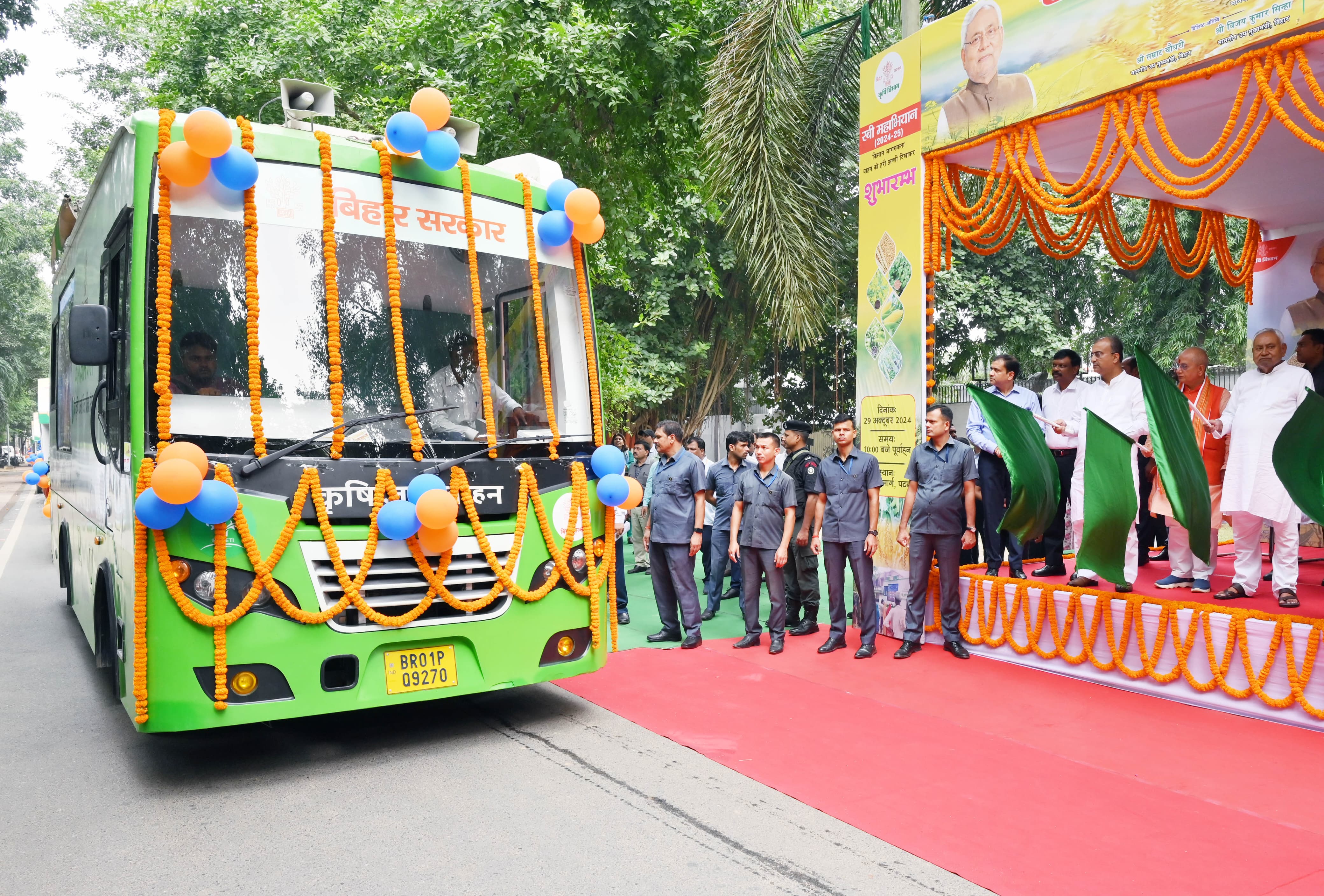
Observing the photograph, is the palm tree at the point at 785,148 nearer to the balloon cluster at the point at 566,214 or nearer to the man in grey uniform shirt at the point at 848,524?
the man in grey uniform shirt at the point at 848,524

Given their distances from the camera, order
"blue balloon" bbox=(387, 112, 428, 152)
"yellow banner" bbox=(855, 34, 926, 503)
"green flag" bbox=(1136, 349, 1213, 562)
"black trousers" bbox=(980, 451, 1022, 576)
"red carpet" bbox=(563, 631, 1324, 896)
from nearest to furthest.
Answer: "red carpet" bbox=(563, 631, 1324, 896) → "blue balloon" bbox=(387, 112, 428, 152) → "green flag" bbox=(1136, 349, 1213, 562) → "yellow banner" bbox=(855, 34, 926, 503) → "black trousers" bbox=(980, 451, 1022, 576)

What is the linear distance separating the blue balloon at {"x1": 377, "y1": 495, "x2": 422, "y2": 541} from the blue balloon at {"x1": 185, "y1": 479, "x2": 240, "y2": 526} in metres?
0.63

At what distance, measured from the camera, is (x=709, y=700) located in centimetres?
589

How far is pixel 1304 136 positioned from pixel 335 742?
5900mm

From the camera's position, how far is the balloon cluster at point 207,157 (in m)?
4.06

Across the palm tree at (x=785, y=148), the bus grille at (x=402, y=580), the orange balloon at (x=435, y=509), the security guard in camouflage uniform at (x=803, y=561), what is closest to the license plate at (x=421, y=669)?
the bus grille at (x=402, y=580)

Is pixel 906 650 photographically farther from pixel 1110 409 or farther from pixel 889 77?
pixel 889 77

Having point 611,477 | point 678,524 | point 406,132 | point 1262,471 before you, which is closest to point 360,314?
point 406,132

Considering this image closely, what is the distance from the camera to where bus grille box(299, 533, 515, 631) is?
433 cm

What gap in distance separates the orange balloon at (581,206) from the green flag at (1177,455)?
354cm

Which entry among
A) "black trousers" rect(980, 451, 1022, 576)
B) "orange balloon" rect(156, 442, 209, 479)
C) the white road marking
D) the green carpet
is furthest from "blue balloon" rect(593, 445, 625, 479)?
the white road marking

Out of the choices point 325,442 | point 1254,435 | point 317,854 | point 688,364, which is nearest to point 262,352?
point 325,442

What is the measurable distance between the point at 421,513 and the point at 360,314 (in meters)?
1.01

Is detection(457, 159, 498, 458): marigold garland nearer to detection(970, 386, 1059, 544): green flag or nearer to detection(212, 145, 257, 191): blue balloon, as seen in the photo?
detection(212, 145, 257, 191): blue balloon
